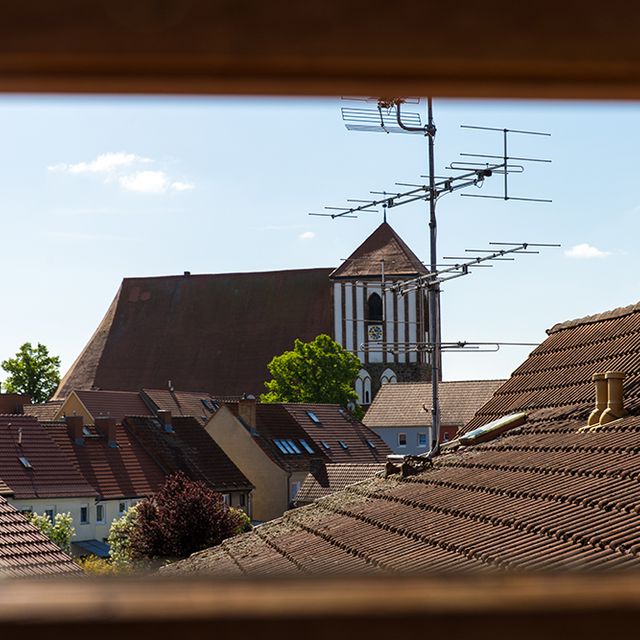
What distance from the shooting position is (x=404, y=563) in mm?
6094

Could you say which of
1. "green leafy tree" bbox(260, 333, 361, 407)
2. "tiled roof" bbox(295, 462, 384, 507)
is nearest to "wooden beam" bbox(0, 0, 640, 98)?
"tiled roof" bbox(295, 462, 384, 507)

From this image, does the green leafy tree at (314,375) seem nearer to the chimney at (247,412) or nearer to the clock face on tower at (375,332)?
the clock face on tower at (375,332)

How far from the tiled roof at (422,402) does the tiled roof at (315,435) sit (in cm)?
715

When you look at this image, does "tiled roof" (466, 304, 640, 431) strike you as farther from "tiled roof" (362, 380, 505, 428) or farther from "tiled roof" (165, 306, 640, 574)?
"tiled roof" (362, 380, 505, 428)

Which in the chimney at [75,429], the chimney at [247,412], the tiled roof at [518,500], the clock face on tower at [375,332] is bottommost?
the tiled roof at [518,500]

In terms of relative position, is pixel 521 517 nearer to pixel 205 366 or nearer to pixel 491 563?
pixel 491 563

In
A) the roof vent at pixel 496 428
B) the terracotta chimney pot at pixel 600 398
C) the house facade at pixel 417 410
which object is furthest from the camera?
the house facade at pixel 417 410

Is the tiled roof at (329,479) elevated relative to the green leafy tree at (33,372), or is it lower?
lower

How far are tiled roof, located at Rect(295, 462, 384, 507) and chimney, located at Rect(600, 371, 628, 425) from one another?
2831 cm

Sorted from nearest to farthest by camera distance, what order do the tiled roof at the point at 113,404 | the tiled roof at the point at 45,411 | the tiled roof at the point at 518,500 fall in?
the tiled roof at the point at 518,500
the tiled roof at the point at 113,404
the tiled roof at the point at 45,411

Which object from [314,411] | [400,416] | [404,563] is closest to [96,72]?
[404,563]

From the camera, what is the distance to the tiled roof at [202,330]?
76.8 metres

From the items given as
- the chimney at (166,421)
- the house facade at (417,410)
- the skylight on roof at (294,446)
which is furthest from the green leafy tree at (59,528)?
the house facade at (417,410)

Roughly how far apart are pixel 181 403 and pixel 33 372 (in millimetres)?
16266
